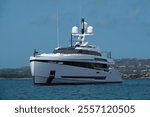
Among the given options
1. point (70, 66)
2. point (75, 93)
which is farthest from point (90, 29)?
point (75, 93)

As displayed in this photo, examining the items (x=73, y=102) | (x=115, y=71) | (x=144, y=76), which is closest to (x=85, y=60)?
(x=115, y=71)

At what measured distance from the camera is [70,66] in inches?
2115

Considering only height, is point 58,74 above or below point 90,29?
below

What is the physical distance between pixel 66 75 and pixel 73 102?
38.2 meters

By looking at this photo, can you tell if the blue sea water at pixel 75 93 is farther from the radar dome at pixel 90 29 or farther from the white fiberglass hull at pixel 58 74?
the radar dome at pixel 90 29

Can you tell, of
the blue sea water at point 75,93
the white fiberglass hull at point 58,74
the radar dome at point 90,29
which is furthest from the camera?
the radar dome at point 90,29

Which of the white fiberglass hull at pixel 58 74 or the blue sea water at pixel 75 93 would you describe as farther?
the white fiberglass hull at pixel 58 74

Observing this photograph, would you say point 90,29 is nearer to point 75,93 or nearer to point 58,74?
point 58,74

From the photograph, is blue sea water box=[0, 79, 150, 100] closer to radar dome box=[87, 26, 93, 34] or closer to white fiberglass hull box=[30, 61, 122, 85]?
white fiberglass hull box=[30, 61, 122, 85]

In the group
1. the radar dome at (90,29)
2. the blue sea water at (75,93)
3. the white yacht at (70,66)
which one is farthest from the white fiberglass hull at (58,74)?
the radar dome at (90,29)

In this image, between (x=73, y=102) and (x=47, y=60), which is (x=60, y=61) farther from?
(x=73, y=102)

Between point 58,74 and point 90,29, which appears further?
point 90,29

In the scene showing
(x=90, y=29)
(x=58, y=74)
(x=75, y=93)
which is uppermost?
(x=90, y=29)

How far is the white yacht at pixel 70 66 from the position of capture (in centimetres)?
5328
